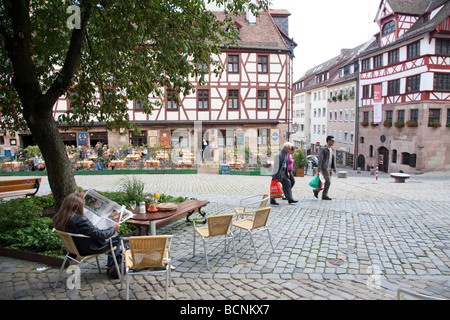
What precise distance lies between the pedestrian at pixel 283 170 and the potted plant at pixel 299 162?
10.4 metres

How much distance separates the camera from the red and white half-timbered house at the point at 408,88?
28.5 m

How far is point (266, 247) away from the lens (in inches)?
251

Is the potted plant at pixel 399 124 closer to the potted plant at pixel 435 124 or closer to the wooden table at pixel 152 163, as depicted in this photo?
the potted plant at pixel 435 124

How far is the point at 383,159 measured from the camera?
118ft

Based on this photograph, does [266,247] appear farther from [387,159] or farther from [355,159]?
[355,159]

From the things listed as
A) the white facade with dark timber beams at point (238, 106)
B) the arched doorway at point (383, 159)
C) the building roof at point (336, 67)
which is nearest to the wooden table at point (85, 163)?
the white facade with dark timber beams at point (238, 106)

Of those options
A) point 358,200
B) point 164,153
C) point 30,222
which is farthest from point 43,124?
point 164,153

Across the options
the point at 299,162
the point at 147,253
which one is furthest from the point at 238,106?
the point at 147,253

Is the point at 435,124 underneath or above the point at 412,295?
above

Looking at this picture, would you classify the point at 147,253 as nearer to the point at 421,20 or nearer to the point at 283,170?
the point at 283,170

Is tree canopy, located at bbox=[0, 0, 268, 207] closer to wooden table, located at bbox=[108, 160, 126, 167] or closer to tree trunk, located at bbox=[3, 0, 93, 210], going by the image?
tree trunk, located at bbox=[3, 0, 93, 210]

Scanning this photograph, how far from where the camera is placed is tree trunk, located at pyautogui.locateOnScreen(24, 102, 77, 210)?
6.62m

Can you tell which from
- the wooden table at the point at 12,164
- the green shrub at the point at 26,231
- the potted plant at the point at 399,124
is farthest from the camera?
the potted plant at the point at 399,124

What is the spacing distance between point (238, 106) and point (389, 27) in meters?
17.9
